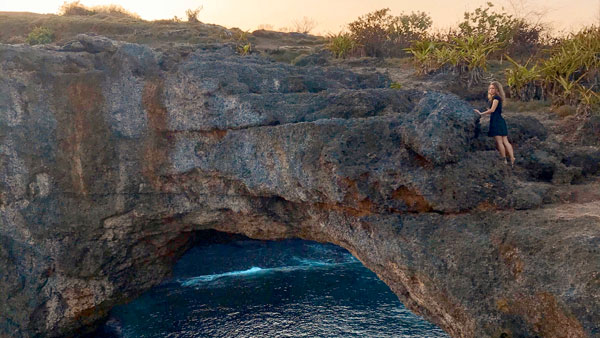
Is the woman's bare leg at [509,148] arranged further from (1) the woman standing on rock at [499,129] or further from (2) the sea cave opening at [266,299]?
(2) the sea cave opening at [266,299]

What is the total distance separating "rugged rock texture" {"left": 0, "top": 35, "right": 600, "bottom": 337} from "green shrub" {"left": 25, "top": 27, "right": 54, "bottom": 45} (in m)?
12.9

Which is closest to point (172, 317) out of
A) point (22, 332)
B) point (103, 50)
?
point (22, 332)

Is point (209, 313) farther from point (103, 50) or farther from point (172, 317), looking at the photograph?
point (103, 50)

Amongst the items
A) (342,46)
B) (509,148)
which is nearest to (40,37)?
(342,46)

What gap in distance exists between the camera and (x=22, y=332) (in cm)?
1096

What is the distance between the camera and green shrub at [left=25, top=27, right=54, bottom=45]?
2195 centimetres

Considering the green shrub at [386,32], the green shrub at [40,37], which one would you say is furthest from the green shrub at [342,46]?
the green shrub at [40,37]

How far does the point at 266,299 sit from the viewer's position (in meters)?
15.1

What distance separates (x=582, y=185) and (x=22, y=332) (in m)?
12.9

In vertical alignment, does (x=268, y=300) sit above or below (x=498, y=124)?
below

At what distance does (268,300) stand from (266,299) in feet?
0.42

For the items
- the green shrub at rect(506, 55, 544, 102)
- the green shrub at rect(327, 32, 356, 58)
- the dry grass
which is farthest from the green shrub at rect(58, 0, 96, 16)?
the green shrub at rect(506, 55, 544, 102)

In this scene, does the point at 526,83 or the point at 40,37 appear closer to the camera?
the point at 526,83

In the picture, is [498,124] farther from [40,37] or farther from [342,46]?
[40,37]
